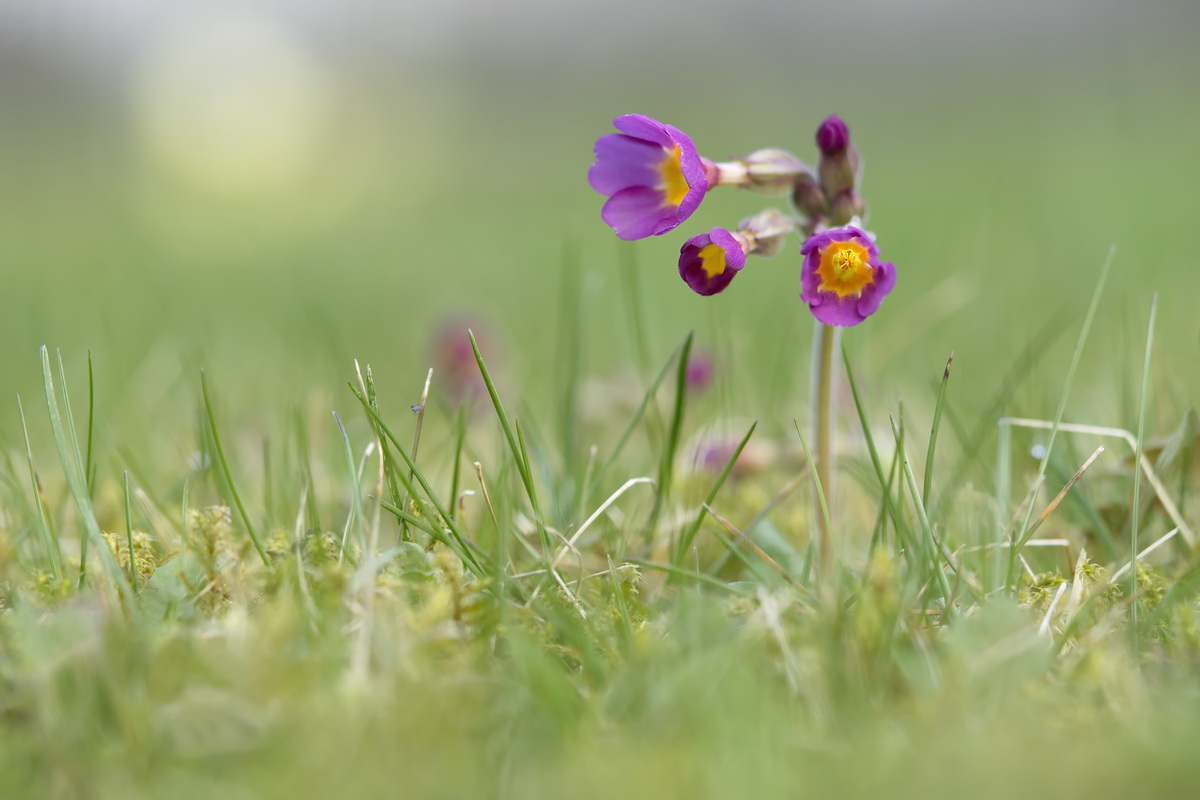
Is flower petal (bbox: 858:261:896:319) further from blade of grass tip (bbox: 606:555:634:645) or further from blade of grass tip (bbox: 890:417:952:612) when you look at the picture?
blade of grass tip (bbox: 606:555:634:645)

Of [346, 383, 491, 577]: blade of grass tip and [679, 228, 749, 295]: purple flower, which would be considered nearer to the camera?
[346, 383, 491, 577]: blade of grass tip

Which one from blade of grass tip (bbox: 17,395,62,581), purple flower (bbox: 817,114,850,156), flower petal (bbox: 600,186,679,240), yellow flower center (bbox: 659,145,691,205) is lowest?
blade of grass tip (bbox: 17,395,62,581)

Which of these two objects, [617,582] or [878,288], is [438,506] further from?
[878,288]

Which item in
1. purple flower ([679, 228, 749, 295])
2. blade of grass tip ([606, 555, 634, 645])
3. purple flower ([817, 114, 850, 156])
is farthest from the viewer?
purple flower ([817, 114, 850, 156])

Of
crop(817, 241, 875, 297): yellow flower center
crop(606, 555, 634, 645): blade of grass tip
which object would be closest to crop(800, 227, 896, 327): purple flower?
crop(817, 241, 875, 297): yellow flower center

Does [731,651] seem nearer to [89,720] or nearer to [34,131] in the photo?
[89,720]

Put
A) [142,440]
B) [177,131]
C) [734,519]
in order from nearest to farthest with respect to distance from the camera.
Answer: [734,519] < [142,440] < [177,131]

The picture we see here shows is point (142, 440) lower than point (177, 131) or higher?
lower

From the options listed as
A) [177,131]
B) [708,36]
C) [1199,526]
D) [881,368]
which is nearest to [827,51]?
[708,36]
